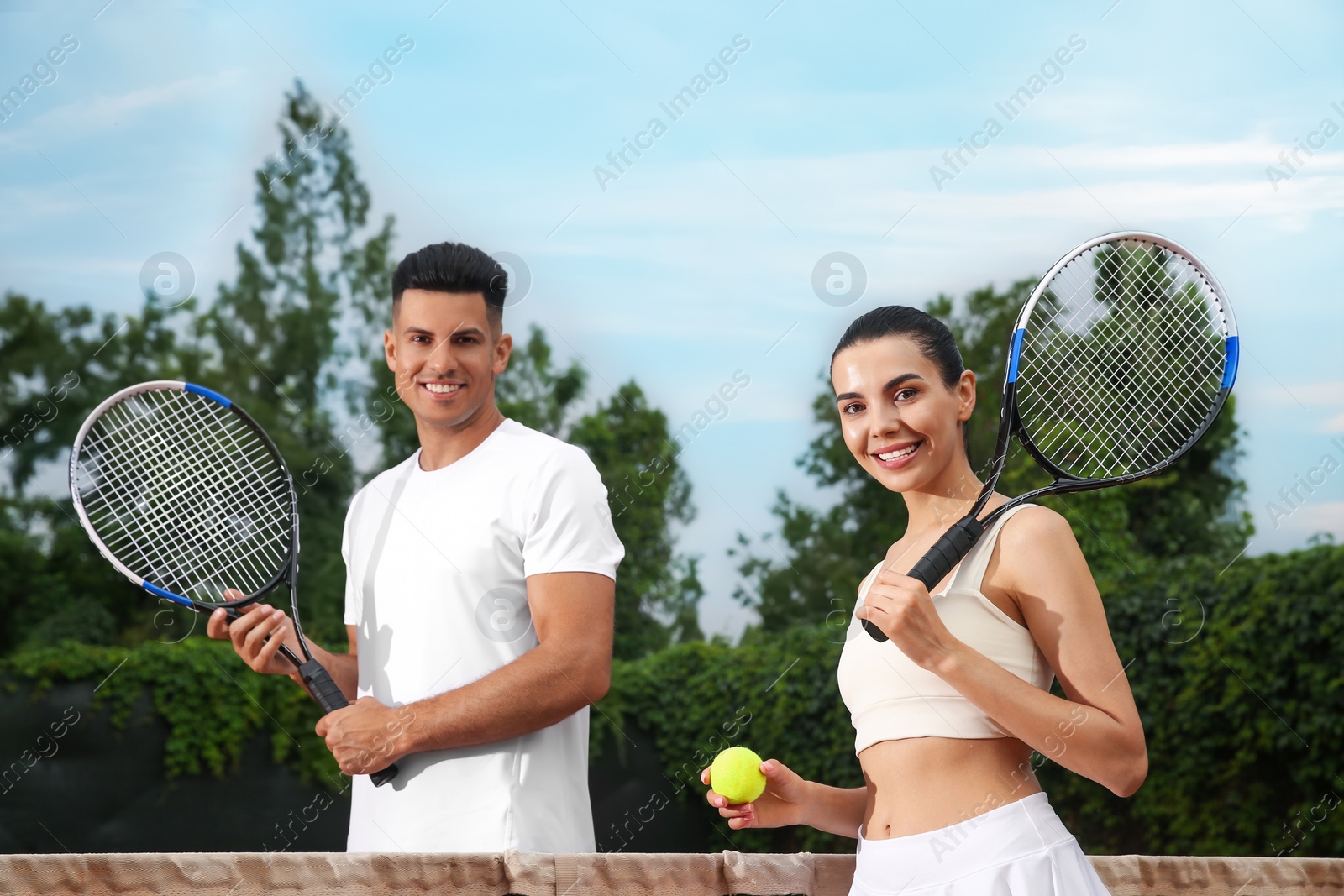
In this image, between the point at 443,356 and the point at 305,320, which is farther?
the point at 305,320

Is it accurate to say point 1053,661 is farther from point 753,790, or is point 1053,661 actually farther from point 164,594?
point 164,594

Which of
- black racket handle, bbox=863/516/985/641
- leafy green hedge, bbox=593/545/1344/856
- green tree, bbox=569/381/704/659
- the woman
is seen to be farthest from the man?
green tree, bbox=569/381/704/659

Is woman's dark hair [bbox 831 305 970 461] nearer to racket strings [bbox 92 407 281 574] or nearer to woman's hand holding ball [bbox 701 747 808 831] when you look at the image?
woman's hand holding ball [bbox 701 747 808 831]

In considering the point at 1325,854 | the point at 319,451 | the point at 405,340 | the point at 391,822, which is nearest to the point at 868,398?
the point at 405,340

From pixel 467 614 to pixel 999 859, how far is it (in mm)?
1168

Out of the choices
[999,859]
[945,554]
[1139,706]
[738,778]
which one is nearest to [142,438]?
[738,778]

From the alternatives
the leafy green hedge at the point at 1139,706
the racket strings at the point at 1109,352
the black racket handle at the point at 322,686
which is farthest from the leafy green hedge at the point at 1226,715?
the black racket handle at the point at 322,686

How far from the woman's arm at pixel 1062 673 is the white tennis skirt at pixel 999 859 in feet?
0.40

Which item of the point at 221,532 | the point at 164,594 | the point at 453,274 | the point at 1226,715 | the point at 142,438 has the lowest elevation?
the point at 1226,715

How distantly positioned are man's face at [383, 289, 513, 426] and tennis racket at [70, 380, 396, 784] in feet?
1.46

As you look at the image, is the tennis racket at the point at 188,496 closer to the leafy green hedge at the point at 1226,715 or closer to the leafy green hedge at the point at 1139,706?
the leafy green hedge at the point at 1226,715

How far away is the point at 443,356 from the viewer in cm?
267

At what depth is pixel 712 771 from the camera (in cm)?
226

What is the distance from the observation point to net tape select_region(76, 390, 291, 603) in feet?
10.1
